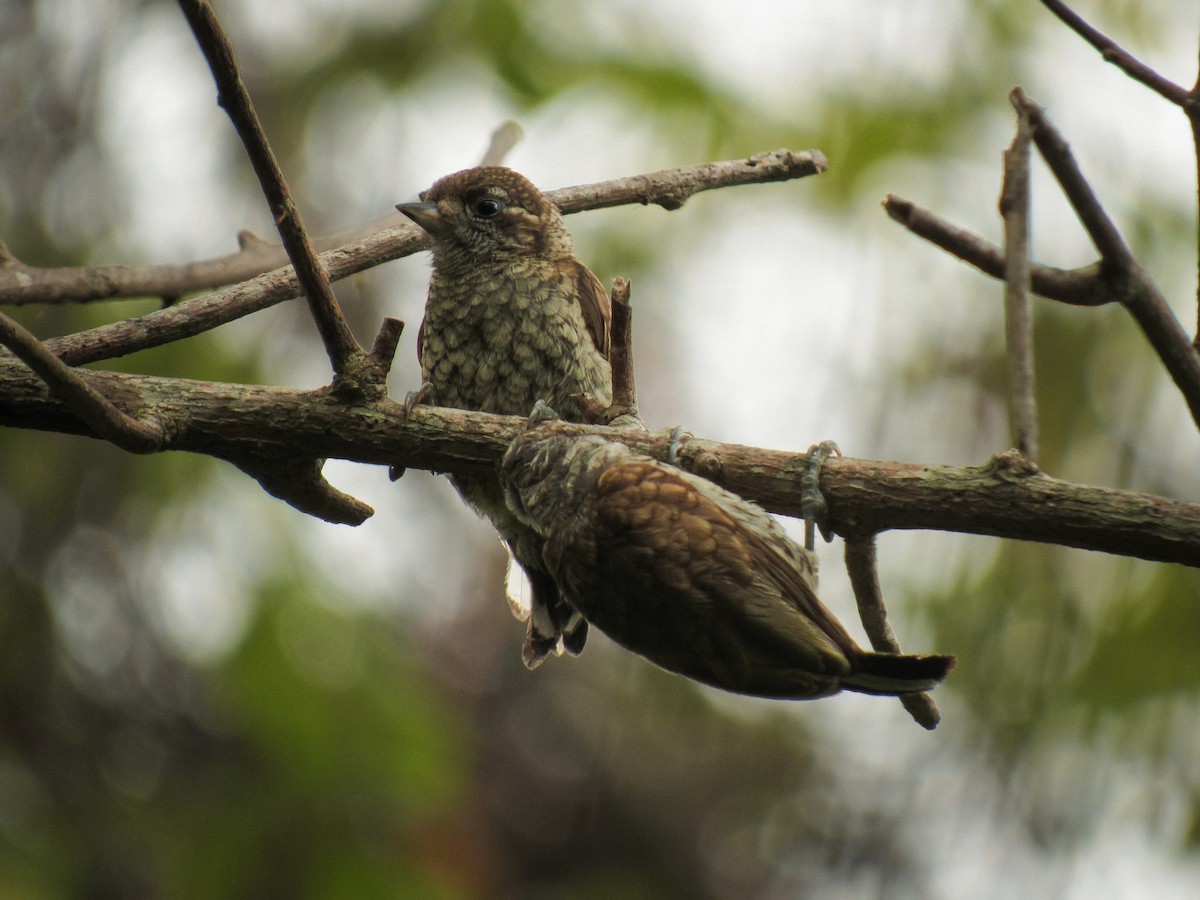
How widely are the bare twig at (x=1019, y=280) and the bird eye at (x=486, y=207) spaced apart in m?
2.37

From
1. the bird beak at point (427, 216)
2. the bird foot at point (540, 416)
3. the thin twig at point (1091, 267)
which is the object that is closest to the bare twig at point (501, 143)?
the bird beak at point (427, 216)

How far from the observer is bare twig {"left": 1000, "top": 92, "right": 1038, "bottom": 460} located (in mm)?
1771

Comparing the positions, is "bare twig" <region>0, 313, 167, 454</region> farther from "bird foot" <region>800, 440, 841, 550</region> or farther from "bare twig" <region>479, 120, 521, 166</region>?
"bare twig" <region>479, 120, 521, 166</region>

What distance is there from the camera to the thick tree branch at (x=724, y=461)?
2016 mm

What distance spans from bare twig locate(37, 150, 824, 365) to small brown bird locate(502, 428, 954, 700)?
733mm

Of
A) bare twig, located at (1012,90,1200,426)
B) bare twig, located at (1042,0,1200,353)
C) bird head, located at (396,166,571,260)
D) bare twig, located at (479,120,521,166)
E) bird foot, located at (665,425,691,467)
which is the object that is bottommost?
bird foot, located at (665,425,691,467)

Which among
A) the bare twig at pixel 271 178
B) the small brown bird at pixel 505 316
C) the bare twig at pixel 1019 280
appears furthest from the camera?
the small brown bird at pixel 505 316

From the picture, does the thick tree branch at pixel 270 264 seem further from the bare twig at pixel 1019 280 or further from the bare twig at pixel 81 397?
the bare twig at pixel 1019 280

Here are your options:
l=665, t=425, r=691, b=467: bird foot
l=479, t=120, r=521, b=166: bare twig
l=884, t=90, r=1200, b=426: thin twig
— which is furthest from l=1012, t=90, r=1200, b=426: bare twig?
l=479, t=120, r=521, b=166: bare twig

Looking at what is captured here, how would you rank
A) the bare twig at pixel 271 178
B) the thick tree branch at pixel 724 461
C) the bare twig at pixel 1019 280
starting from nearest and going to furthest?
1. the bare twig at pixel 1019 280
2. the bare twig at pixel 271 178
3. the thick tree branch at pixel 724 461

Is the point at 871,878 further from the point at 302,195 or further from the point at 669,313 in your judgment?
the point at 302,195

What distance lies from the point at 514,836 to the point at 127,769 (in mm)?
2003

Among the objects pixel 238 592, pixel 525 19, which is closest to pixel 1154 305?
pixel 238 592

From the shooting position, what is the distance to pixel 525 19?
6.10 metres
